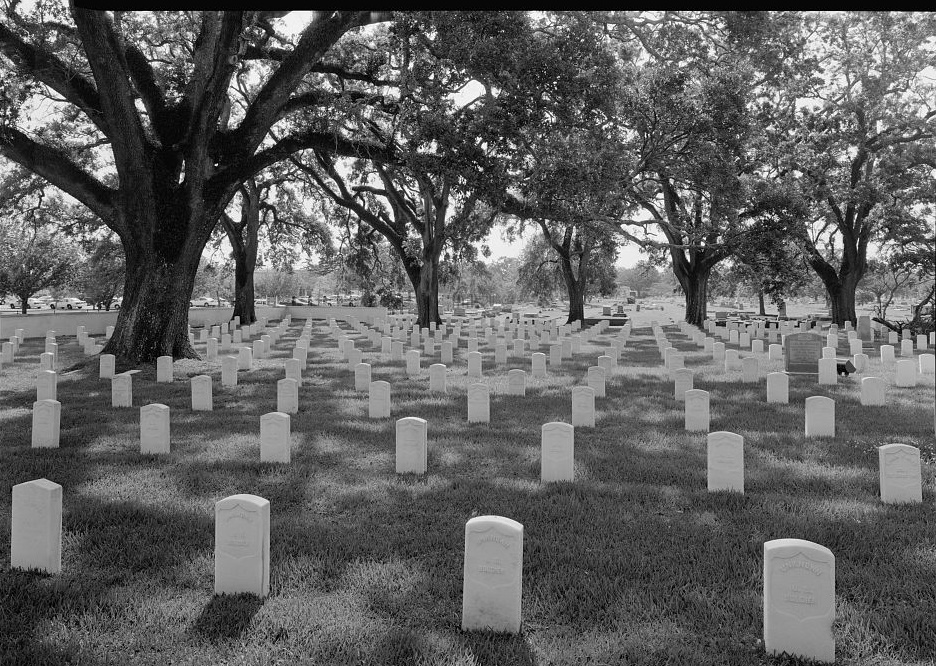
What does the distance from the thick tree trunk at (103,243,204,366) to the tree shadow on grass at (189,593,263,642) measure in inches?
449

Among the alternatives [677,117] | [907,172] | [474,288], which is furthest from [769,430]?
[474,288]

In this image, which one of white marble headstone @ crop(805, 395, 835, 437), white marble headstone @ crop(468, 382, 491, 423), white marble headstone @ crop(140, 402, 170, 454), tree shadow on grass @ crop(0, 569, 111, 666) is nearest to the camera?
tree shadow on grass @ crop(0, 569, 111, 666)

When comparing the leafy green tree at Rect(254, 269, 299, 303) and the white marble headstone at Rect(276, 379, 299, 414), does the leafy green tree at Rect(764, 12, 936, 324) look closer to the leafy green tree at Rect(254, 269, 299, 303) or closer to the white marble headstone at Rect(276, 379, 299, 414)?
the white marble headstone at Rect(276, 379, 299, 414)

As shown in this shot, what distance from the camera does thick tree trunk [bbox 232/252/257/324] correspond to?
1179 inches

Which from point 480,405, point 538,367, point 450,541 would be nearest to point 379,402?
point 480,405

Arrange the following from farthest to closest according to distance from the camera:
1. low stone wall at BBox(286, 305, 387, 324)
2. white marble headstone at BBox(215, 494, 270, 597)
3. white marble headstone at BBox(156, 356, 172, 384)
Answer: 1. low stone wall at BBox(286, 305, 387, 324)
2. white marble headstone at BBox(156, 356, 172, 384)
3. white marble headstone at BBox(215, 494, 270, 597)

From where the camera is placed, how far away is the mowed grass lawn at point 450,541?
3.33m

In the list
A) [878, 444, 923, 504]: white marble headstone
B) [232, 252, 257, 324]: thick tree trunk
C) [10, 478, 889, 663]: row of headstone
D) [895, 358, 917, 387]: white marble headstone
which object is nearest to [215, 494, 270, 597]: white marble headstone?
[10, 478, 889, 663]: row of headstone

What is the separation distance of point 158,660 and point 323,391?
847cm

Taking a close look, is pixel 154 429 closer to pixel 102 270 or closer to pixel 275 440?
pixel 275 440

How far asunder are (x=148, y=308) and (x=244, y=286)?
54.1ft

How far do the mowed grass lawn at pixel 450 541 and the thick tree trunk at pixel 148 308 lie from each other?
4.79 metres

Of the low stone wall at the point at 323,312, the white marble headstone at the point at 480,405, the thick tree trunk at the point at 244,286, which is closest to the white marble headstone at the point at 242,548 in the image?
the white marble headstone at the point at 480,405

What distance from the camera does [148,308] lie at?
14.0m
